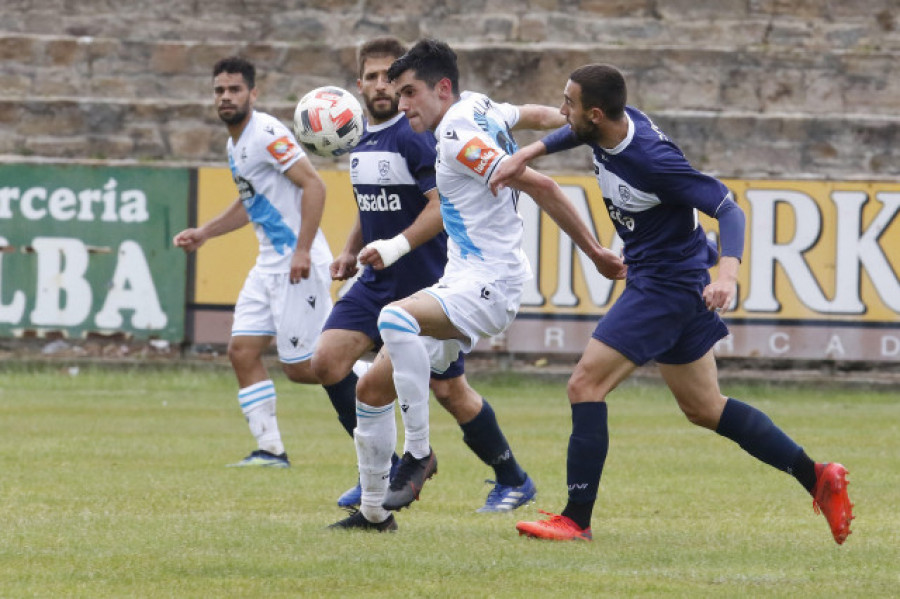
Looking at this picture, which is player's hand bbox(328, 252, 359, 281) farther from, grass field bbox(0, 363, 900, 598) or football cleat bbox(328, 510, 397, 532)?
football cleat bbox(328, 510, 397, 532)

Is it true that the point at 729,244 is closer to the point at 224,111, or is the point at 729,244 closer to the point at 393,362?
the point at 393,362

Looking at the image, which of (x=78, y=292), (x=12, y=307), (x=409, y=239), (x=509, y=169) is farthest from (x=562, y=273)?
(x=509, y=169)

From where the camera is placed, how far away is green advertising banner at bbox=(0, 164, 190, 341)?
18.8 meters

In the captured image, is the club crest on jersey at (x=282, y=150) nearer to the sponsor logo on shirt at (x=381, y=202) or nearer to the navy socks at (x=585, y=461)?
the sponsor logo on shirt at (x=381, y=202)

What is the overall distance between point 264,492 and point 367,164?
189 centimetres

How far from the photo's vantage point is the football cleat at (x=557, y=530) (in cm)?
719

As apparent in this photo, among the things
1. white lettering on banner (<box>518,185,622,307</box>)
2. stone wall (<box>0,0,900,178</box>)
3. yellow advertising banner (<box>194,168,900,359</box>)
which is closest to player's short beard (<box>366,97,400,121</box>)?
yellow advertising banner (<box>194,168,900,359</box>)

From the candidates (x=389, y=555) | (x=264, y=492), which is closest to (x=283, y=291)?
(x=264, y=492)

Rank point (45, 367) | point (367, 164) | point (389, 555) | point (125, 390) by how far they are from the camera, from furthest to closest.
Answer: point (45, 367)
point (125, 390)
point (367, 164)
point (389, 555)

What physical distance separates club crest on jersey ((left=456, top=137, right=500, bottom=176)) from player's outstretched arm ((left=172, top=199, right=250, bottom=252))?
154 inches

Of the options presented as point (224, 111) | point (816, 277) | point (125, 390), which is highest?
point (224, 111)

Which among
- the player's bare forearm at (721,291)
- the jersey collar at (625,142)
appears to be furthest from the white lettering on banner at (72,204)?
the player's bare forearm at (721,291)

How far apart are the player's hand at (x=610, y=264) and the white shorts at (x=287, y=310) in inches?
136

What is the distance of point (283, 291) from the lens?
1095 centimetres
